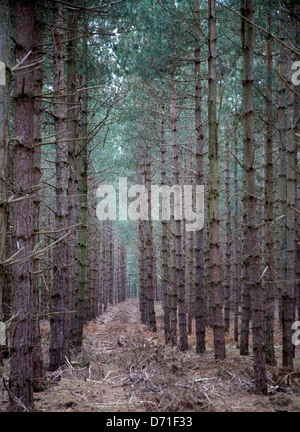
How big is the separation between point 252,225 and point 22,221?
336 centimetres

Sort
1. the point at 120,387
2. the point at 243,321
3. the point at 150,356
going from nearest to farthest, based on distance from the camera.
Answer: the point at 120,387 < the point at 150,356 < the point at 243,321

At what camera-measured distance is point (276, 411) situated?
5.07 meters

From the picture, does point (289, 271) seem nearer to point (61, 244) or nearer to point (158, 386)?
point (158, 386)

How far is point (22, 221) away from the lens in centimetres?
488

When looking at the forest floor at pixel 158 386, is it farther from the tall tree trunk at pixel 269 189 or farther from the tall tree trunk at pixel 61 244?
the tall tree trunk at pixel 269 189

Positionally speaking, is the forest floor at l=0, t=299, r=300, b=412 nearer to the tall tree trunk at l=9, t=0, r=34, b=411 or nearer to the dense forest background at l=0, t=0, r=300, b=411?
the dense forest background at l=0, t=0, r=300, b=411

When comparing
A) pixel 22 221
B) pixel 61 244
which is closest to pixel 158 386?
pixel 61 244

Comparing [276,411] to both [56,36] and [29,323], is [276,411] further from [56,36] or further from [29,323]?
[56,36]

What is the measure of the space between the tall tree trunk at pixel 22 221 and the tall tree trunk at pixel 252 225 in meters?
3.24

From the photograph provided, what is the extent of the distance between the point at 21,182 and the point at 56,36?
4.14m

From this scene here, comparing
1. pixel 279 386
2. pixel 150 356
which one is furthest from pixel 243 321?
pixel 279 386

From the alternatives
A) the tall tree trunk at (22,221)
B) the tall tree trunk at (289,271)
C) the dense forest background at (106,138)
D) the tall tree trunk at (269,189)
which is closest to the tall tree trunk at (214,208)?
the dense forest background at (106,138)

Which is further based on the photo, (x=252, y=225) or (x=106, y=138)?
(x=106, y=138)

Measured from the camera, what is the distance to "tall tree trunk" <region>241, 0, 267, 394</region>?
5.80 metres
